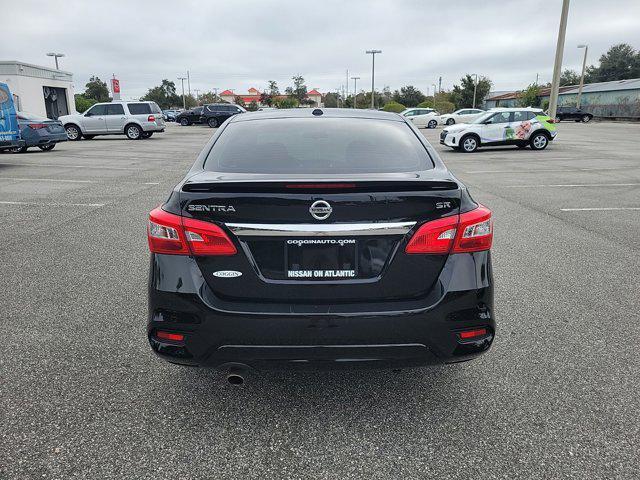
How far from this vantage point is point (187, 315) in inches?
98.7

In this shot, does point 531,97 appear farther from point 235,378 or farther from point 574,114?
point 235,378

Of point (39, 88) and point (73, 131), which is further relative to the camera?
point (39, 88)

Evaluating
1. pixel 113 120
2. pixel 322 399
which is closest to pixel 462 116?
pixel 113 120

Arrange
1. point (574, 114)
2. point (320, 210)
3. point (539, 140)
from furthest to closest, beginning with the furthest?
point (574, 114) < point (539, 140) < point (320, 210)

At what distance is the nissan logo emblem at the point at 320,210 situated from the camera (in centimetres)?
241

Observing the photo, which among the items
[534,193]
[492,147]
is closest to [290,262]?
[534,193]

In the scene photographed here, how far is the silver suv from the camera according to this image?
1099 inches

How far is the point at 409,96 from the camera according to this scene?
102500 mm

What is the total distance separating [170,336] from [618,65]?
118 metres

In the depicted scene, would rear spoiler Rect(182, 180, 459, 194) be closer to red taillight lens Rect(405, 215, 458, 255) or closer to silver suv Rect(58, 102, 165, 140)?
red taillight lens Rect(405, 215, 458, 255)

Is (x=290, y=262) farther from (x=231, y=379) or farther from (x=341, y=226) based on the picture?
(x=231, y=379)

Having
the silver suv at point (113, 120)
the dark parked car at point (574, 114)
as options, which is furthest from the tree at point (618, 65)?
the silver suv at point (113, 120)

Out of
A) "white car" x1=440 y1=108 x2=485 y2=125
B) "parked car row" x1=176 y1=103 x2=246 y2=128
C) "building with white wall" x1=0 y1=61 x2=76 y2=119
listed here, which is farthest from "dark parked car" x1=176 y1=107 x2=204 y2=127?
"white car" x1=440 y1=108 x2=485 y2=125

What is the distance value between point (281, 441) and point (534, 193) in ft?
30.9
